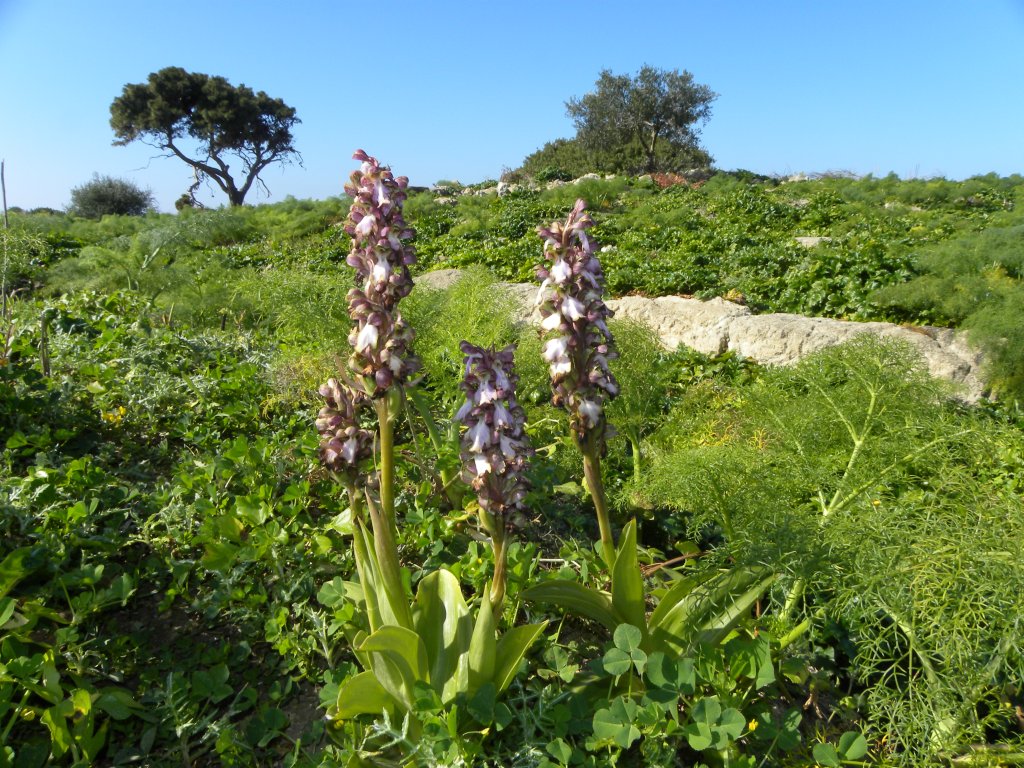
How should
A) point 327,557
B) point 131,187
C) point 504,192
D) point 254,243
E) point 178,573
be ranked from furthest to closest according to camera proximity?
point 131,187 < point 504,192 < point 254,243 < point 327,557 < point 178,573

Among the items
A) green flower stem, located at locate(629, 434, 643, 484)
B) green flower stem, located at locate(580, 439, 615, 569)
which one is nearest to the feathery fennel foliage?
green flower stem, located at locate(629, 434, 643, 484)

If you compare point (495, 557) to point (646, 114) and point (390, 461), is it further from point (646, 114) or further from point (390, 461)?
point (646, 114)

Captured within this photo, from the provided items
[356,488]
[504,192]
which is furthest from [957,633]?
[504,192]

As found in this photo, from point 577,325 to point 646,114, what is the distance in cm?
3656

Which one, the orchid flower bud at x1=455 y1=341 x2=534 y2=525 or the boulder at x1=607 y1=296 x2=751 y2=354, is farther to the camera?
the boulder at x1=607 y1=296 x2=751 y2=354

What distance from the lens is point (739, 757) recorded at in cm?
193

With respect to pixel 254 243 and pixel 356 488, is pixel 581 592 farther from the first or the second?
pixel 254 243

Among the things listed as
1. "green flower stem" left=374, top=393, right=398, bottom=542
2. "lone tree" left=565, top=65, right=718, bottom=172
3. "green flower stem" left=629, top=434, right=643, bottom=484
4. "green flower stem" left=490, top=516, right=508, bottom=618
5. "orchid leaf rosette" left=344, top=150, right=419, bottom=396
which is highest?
"lone tree" left=565, top=65, right=718, bottom=172

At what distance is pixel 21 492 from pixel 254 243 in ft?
40.2

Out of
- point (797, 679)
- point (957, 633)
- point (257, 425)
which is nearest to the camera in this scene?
point (957, 633)

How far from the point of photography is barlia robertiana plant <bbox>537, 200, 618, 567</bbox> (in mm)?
2016

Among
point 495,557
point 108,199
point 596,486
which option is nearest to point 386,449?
point 495,557

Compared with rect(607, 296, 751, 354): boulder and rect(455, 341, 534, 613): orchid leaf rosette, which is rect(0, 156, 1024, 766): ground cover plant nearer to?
rect(455, 341, 534, 613): orchid leaf rosette

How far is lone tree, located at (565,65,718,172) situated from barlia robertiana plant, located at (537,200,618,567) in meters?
34.0
